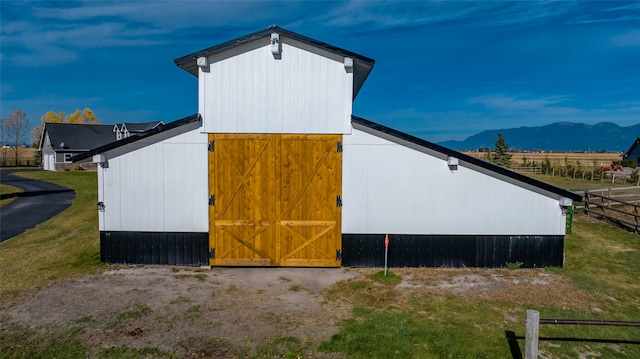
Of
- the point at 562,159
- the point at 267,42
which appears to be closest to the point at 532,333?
the point at 267,42

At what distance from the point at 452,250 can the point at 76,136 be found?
58.4 meters

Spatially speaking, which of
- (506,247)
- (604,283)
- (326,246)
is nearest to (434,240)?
(506,247)

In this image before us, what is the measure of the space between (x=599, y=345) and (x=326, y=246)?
6.24 metres

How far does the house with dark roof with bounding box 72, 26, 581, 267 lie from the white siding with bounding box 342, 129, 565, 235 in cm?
3

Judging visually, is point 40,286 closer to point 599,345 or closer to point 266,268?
point 266,268

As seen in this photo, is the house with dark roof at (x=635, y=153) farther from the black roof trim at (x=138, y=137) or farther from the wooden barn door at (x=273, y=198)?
the black roof trim at (x=138, y=137)

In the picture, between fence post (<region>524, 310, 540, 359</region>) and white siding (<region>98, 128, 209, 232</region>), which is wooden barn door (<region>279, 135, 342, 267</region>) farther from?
fence post (<region>524, 310, 540, 359</region>)

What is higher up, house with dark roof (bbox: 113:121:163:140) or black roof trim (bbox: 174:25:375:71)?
house with dark roof (bbox: 113:121:163:140)

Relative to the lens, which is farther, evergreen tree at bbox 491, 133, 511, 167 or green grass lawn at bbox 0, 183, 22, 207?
evergreen tree at bbox 491, 133, 511, 167

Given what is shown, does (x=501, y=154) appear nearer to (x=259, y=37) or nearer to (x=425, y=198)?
(x=425, y=198)

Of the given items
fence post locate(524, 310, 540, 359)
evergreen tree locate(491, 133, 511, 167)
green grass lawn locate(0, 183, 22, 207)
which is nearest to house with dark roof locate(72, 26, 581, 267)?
fence post locate(524, 310, 540, 359)

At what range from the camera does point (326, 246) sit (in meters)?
10.7

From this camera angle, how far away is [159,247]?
1070 cm

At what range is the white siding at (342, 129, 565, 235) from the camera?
10.6 meters
